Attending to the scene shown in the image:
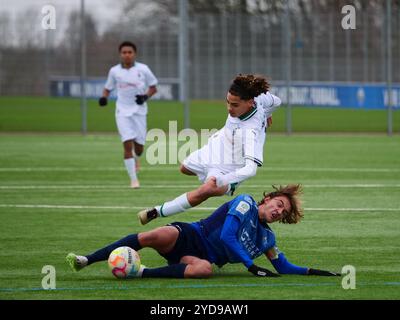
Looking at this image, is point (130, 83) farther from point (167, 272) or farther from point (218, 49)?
point (218, 49)

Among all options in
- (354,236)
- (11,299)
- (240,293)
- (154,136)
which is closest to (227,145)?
(354,236)

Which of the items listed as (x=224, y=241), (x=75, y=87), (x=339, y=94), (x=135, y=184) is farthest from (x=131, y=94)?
(x=339, y=94)

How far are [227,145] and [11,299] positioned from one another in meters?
4.08

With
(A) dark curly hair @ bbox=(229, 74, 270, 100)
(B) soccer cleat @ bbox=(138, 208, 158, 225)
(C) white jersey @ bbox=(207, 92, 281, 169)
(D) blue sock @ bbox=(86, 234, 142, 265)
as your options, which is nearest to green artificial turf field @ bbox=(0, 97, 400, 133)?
(C) white jersey @ bbox=(207, 92, 281, 169)

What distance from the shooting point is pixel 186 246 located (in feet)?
34.2

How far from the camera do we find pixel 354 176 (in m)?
20.6

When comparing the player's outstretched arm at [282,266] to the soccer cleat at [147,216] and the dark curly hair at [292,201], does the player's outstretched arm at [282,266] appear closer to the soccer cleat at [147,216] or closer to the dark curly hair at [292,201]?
the dark curly hair at [292,201]

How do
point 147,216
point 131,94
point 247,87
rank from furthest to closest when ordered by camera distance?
1. point 131,94
2. point 247,87
3. point 147,216

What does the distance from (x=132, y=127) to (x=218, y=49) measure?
18.0 meters

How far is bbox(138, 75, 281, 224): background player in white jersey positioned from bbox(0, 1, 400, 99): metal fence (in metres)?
22.9

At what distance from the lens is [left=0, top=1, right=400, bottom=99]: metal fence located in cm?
3588

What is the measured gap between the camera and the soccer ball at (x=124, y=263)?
9.95 meters
